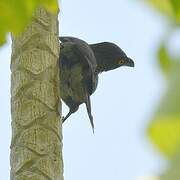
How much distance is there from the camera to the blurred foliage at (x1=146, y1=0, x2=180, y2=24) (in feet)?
3.01

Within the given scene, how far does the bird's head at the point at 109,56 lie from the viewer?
12.5ft

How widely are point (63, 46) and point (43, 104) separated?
37.4 inches

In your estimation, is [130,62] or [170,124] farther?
[130,62]

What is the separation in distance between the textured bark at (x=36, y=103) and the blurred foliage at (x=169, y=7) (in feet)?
4.03

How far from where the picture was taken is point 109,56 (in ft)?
12.6

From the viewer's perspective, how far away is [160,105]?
0.76 m

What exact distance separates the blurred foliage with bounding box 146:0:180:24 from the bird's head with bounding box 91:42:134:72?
A: 281 centimetres

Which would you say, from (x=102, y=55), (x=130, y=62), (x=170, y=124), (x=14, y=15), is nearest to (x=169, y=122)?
Result: (x=170, y=124)

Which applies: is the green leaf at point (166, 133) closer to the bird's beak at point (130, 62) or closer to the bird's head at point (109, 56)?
the bird's head at point (109, 56)

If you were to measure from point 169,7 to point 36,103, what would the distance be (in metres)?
1.35

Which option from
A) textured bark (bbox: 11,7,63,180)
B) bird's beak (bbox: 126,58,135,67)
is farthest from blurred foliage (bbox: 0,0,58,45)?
bird's beak (bbox: 126,58,135,67)

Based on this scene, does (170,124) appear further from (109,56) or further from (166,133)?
(109,56)

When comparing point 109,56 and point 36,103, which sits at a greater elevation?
point 36,103

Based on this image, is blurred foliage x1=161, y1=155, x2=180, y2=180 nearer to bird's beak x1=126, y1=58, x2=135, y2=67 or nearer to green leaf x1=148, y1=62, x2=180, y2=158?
green leaf x1=148, y1=62, x2=180, y2=158
